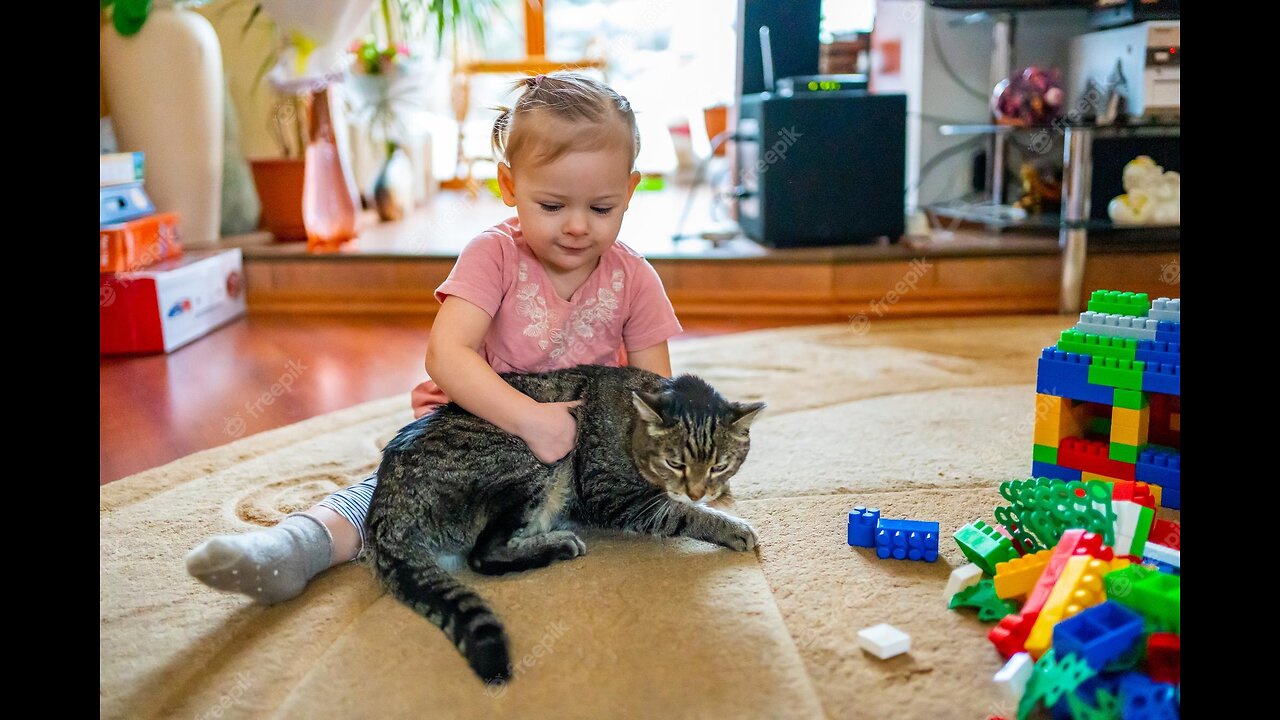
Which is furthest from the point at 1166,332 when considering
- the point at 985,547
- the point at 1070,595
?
the point at 1070,595

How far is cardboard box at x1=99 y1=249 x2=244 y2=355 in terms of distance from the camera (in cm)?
244

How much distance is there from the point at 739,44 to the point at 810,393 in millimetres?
1602

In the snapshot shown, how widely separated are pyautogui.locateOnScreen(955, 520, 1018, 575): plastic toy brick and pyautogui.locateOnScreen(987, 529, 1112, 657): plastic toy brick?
0.30 ft

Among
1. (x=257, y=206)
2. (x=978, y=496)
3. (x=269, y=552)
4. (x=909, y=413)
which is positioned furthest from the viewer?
(x=257, y=206)

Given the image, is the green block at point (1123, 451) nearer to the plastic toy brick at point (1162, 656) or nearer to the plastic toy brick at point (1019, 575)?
the plastic toy brick at point (1019, 575)

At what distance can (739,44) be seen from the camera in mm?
3246

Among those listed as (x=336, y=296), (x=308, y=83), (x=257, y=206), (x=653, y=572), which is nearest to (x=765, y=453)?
(x=653, y=572)

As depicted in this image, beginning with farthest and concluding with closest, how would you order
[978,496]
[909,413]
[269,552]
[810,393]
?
[810,393], [909,413], [978,496], [269,552]

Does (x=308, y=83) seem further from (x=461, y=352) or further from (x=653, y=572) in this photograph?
(x=653, y=572)

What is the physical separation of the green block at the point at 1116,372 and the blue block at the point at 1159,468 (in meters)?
0.11

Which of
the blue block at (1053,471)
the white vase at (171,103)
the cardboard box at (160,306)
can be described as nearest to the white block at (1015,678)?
the blue block at (1053,471)

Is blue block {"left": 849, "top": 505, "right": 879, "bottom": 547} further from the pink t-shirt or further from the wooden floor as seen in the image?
the wooden floor

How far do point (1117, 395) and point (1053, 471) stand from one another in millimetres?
156

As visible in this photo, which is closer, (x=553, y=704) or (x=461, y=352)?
(x=553, y=704)
